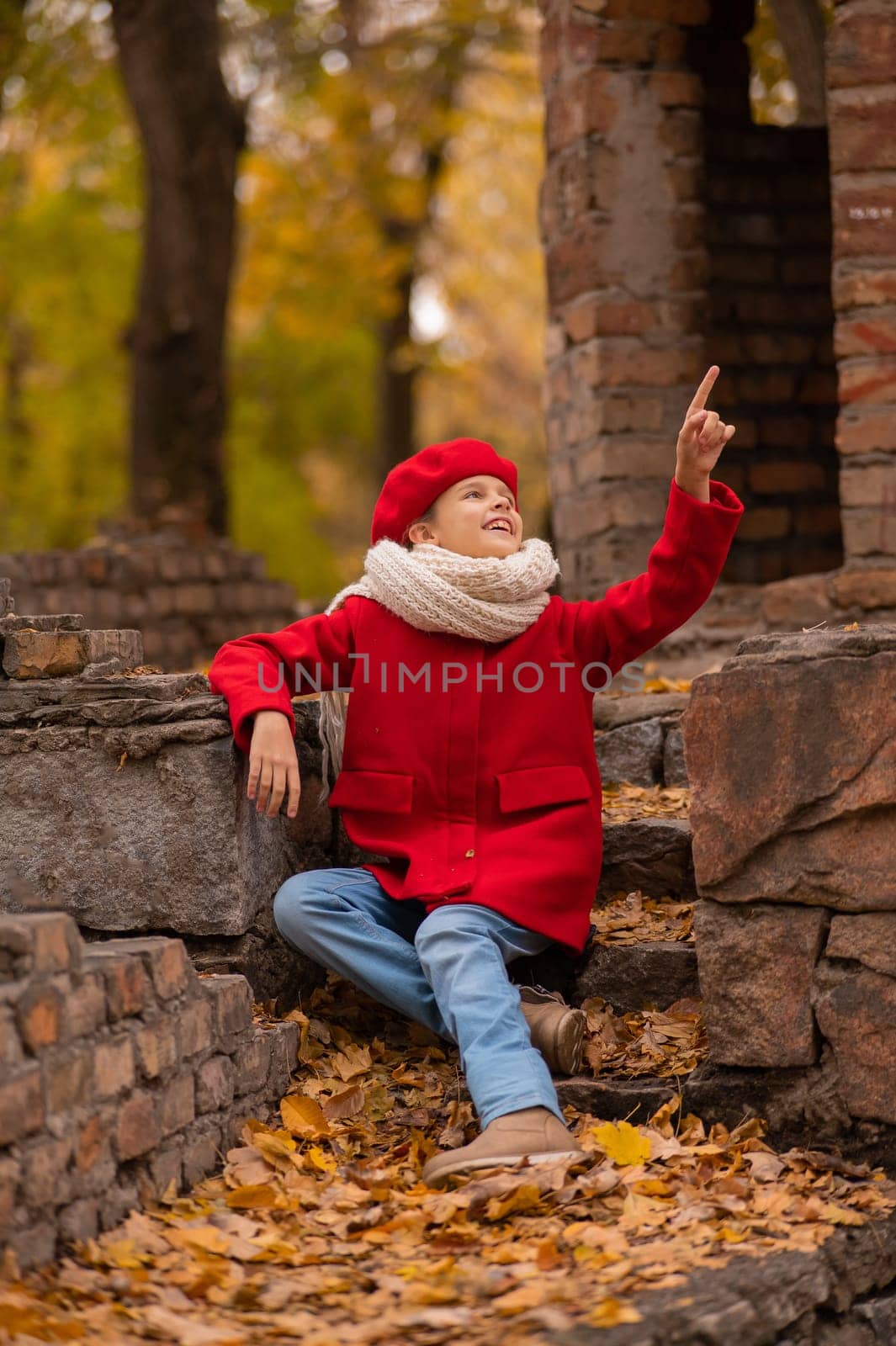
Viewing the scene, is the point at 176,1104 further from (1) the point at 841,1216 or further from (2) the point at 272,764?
(1) the point at 841,1216

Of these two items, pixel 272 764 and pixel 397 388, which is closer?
pixel 272 764

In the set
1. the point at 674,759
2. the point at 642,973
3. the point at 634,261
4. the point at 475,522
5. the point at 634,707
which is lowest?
the point at 642,973

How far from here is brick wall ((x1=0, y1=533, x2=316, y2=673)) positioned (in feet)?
Result: 25.4

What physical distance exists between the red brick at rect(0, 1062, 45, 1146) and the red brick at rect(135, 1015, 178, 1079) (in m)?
0.32

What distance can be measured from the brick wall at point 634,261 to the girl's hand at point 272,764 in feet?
8.43

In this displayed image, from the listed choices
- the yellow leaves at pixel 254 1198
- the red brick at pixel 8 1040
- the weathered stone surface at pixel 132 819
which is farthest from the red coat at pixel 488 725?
the red brick at pixel 8 1040

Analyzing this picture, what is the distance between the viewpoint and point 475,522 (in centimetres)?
355

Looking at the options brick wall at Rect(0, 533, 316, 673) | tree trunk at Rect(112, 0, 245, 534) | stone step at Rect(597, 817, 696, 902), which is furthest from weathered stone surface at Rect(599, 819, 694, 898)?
tree trunk at Rect(112, 0, 245, 534)

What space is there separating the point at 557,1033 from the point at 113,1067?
0.94 m

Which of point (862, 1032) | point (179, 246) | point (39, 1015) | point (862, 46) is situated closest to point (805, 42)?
point (862, 46)

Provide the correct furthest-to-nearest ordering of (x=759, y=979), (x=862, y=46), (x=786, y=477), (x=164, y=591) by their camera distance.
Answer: (x=164, y=591), (x=786, y=477), (x=862, y=46), (x=759, y=979)

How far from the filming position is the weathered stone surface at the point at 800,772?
2943 mm

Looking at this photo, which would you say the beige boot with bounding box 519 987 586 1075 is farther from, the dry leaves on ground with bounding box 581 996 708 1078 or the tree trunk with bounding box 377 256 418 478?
the tree trunk with bounding box 377 256 418 478

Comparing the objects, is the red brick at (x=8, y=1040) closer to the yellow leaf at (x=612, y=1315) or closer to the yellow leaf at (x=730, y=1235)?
the yellow leaf at (x=612, y=1315)
